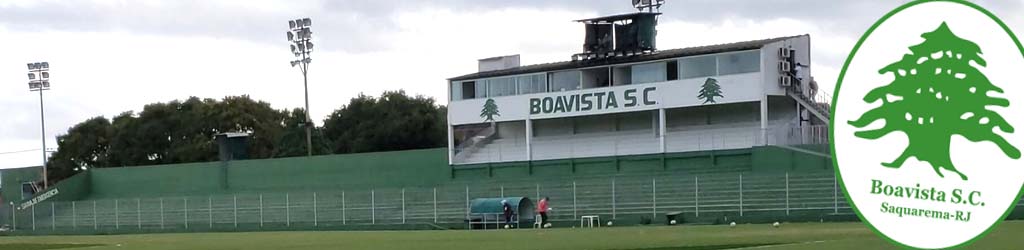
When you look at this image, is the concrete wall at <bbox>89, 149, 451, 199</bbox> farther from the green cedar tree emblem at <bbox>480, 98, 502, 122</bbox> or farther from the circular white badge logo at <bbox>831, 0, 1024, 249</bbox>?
the circular white badge logo at <bbox>831, 0, 1024, 249</bbox>

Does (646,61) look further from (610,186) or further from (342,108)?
(342,108)

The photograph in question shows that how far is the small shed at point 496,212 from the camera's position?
174ft

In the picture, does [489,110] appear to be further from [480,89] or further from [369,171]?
[369,171]

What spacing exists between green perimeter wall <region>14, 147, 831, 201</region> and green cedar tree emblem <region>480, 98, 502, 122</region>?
250 cm

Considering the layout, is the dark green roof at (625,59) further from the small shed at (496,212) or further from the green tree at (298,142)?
the green tree at (298,142)

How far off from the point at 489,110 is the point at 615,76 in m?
7.00

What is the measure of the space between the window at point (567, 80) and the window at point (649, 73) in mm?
3275

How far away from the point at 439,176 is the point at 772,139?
1748 centimetres

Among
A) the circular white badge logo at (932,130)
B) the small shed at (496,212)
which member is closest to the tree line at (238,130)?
the small shed at (496,212)

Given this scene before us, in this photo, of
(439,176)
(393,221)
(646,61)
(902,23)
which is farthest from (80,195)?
(902,23)

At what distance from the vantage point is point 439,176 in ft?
228

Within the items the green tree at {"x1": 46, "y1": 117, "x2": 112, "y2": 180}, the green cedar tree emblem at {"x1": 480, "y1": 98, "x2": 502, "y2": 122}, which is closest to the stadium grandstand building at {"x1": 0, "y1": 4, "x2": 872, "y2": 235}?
the green cedar tree emblem at {"x1": 480, "y1": 98, "x2": 502, "y2": 122}

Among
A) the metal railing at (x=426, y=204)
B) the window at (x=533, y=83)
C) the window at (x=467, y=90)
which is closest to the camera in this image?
the metal railing at (x=426, y=204)

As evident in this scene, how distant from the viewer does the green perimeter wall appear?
58719 mm
